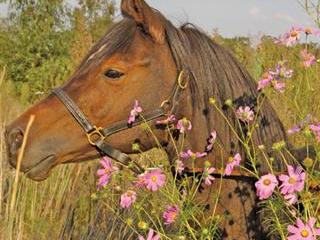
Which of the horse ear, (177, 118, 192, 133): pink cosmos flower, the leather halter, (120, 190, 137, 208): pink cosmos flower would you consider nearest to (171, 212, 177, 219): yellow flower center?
(120, 190, 137, 208): pink cosmos flower

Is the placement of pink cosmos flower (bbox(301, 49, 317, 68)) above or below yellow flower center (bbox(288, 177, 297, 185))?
above

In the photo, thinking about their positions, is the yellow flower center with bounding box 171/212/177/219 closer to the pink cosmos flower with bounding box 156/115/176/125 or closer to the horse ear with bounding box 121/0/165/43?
the pink cosmos flower with bounding box 156/115/176/125

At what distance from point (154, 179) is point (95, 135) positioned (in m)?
0.69

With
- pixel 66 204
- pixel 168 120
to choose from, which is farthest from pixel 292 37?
pixel 66 204

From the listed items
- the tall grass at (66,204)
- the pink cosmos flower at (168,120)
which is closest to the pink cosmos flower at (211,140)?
the pink cosmos flower at (168,120)

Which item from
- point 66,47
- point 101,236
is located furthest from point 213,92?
point 66,47

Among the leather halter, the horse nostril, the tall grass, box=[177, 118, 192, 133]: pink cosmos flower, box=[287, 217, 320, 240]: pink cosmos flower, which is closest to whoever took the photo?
box=[287, 217, 320, 240]: pink cosmos flower

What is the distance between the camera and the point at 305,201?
1.71 metres

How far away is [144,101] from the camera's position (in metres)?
2.64

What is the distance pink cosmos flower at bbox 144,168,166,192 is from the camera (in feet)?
6.51

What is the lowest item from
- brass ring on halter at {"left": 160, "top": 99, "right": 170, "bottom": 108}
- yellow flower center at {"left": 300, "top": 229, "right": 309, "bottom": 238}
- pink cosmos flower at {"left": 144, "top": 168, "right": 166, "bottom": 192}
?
yellow flower center at {"left": 300, "top": 229, "right": 309, "bottom": 238}

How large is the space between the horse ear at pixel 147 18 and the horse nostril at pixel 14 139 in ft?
2.42

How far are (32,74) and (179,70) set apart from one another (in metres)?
10.4

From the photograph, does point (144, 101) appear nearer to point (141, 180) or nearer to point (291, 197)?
point (141, 180)
